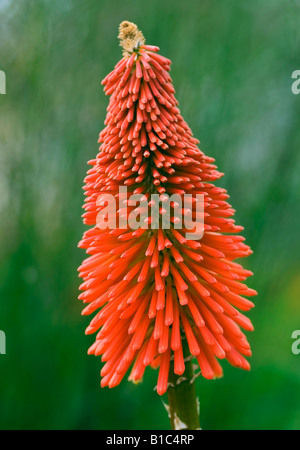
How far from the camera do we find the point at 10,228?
212 centimetres

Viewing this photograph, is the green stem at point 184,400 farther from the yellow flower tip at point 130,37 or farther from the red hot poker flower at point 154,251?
the yellow flower tip at point 130,37

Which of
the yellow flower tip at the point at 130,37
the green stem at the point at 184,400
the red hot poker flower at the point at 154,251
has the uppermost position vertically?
the yellow flower tip at the point at 130,37

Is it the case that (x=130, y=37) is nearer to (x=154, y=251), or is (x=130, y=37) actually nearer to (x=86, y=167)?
(x=154, y=251)

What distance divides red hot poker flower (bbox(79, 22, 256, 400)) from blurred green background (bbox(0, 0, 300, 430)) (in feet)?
2.64

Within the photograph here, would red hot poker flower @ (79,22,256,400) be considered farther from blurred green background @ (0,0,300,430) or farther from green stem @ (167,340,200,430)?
blurred green background @ (0,0,300,430)

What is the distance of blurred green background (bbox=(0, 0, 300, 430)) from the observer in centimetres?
201

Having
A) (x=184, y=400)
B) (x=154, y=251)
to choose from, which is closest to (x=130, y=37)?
(x=154, y=251)

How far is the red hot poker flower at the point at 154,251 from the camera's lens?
1142 mm

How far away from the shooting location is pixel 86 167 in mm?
2076

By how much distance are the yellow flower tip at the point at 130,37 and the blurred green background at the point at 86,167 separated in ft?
2.78

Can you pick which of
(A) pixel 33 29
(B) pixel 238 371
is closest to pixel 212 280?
(B) pixel 238 371

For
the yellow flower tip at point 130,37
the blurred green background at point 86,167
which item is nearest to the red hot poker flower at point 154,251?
the yellow flower tip at point 130,37

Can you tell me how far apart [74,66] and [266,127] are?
3.03ft

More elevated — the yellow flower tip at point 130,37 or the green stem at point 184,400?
the yellow flower tip at point 130,37
